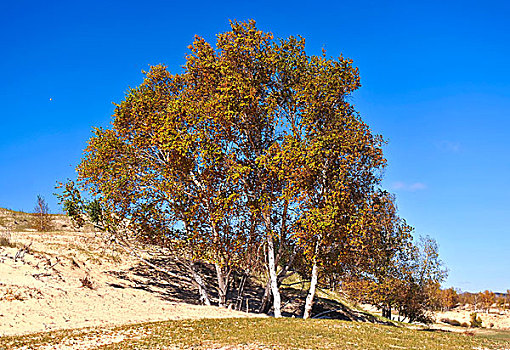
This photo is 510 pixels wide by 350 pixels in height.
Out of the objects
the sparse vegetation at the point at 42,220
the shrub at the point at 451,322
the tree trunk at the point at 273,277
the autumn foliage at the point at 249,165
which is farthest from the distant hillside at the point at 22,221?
the shrub at the point at 451,322

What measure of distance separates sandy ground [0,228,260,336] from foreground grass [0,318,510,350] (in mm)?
2727

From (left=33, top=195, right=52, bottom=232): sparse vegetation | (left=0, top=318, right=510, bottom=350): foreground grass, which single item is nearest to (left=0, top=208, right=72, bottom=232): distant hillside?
(left=33, top=195, right=52, bottom=232): sparse vegetation

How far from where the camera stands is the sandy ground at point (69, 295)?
62.6ft

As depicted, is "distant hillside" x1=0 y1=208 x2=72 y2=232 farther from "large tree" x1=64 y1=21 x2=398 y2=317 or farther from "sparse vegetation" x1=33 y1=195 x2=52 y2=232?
"large tree" x1=64 y1=21 x2=398 y2=317

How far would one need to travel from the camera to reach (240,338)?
574 inches

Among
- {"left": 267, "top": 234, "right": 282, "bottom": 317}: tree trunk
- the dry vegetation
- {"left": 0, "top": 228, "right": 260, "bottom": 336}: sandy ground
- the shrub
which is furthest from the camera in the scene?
the shrub

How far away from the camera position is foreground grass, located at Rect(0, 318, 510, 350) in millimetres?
13703

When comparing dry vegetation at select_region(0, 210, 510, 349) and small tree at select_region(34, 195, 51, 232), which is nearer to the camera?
dry vegetation at select_region(0, 210, 510, 349)

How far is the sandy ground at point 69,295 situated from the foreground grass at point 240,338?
107 inches

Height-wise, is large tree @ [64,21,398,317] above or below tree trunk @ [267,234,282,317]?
above

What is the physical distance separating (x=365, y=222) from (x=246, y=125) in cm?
817

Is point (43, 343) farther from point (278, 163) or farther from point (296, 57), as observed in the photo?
point (296, 57)

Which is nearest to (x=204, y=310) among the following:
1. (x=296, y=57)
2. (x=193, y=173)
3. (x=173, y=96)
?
(x=193, y=173)

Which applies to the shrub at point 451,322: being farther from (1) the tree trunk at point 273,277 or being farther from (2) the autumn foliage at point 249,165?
(1) the tree trunk at point 273,277
